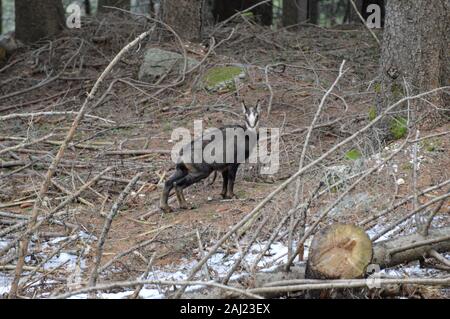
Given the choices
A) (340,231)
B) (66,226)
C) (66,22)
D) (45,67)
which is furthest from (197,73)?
(340,231)

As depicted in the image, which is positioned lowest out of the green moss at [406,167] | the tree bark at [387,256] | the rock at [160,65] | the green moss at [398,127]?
the tree bark at [387,256]

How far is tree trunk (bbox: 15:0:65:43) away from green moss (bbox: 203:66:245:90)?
445cm

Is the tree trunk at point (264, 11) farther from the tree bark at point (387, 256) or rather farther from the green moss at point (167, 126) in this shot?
the tree bark at point (387, 256)

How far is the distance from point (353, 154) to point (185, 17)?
5798 mm

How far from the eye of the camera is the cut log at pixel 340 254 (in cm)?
580

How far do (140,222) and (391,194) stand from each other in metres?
2.71

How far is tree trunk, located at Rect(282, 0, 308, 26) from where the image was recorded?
66.0 feet

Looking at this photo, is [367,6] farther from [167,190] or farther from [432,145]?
[167,190]

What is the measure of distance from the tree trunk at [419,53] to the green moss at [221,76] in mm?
3723

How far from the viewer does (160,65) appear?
1338cm

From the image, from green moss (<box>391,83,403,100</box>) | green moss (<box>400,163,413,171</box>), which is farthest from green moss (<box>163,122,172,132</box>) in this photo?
green moss (<box>400,163,413,171</box>)

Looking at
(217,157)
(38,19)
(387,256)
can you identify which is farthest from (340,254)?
(38,19)

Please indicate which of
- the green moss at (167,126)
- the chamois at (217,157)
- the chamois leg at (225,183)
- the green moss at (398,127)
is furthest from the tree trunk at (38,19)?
the green moss at (398,127)
